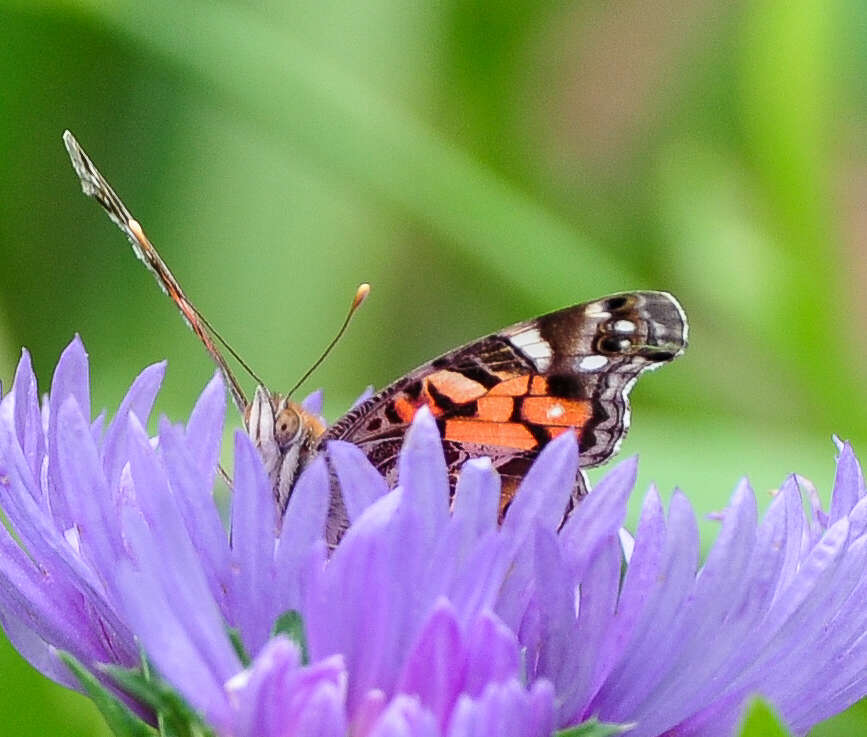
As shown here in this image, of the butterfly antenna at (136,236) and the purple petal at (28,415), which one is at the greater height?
the butterfly antenna at (136,236)

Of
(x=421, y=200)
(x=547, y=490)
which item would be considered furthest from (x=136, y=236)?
(x=421, y=200)

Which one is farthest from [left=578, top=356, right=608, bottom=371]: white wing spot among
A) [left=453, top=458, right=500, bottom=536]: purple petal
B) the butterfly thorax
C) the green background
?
the green background

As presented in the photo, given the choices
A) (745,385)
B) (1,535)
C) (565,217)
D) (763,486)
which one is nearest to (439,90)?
(565,217)

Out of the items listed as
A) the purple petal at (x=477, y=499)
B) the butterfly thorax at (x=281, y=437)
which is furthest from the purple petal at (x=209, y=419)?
the purple petal at (x=477, y=499)

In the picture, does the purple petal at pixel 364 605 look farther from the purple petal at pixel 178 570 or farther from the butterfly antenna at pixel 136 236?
the butterfly antenna at pixel 136 236

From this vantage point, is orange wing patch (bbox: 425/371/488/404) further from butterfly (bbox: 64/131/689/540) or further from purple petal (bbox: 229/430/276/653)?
purple petal (bbox: 229/430/276/653)
